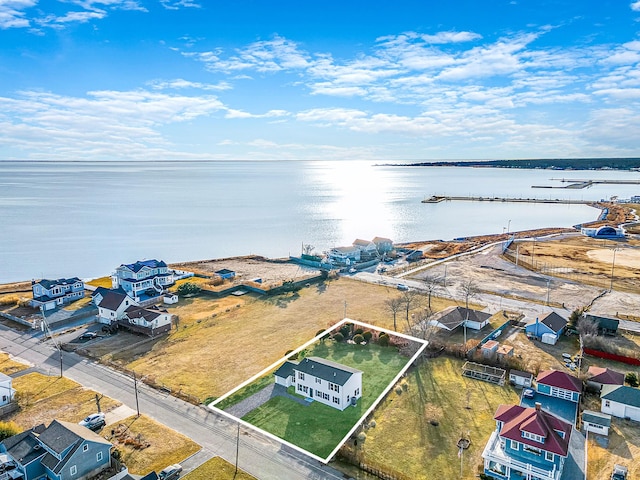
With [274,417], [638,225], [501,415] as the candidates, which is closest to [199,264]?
[274,417]

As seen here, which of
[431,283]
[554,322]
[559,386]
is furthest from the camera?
[431,283]

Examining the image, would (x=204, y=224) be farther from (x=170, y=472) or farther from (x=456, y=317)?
(x=170, y=472)

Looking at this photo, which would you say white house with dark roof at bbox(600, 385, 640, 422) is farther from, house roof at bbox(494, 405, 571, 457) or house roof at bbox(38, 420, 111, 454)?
house roof at bbox(38, 420, 111, 454)

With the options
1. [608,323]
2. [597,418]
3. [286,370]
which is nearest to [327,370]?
[286,370]

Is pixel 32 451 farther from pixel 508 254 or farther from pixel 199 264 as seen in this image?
pixel 508 254

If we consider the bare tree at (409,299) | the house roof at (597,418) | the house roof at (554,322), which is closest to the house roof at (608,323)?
the house roof at (554,322)

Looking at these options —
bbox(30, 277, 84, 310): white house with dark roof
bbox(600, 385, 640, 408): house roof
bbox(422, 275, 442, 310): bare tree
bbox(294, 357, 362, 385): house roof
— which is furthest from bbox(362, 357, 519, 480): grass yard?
bbox(30, 277, 84, 310): white house with dark roof

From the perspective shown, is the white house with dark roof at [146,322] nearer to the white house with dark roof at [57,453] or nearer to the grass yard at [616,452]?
the white house with dark roof at [57,453]
